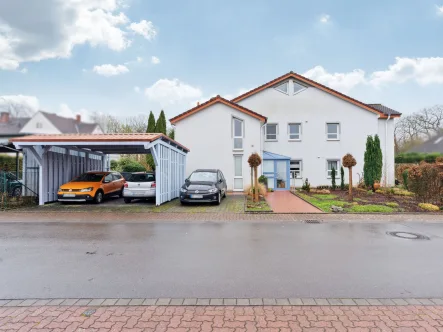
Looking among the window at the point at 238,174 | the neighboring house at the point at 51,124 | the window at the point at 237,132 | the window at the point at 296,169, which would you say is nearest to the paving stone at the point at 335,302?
the neighboring house at the point at 51,124

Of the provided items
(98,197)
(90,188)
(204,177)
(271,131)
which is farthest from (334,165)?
(90,188)

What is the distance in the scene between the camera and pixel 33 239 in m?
7.78

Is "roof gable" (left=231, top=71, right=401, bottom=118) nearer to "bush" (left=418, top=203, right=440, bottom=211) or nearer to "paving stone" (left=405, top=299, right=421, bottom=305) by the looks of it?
"bush" (left=418, top=203, right=440, bottom=211)

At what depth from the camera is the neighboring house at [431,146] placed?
2227 centimetres

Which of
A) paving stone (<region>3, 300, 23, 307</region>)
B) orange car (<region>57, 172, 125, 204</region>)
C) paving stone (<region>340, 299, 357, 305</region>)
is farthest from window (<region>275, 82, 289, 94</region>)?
paving stone (<region>3, 300, 23, 307</region>)

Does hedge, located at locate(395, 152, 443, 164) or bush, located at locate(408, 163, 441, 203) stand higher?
hedge, located at locate(395, 152, 443, 164)

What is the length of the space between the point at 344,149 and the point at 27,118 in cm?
2131

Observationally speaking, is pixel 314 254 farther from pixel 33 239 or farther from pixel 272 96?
pixel 272 96

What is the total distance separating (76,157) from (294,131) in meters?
15.9

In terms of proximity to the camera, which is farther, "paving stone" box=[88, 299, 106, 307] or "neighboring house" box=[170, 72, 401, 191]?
"neighboring house" box=[170, 72, 401, 191]

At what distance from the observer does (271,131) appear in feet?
81.4

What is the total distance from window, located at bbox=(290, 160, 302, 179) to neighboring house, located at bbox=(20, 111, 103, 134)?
53.8ft

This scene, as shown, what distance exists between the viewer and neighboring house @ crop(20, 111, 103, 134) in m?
10.7

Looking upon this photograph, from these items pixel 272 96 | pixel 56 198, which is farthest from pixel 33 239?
pixel 272 96
